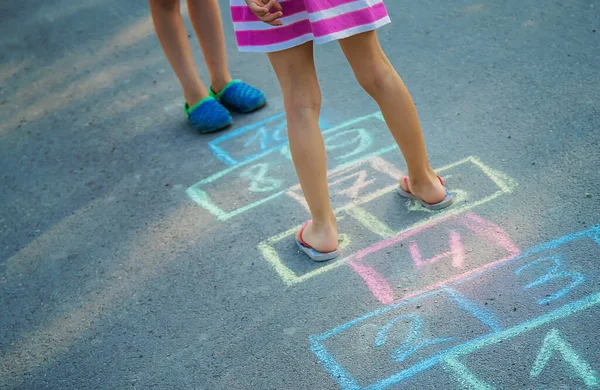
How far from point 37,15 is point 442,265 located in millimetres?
5043

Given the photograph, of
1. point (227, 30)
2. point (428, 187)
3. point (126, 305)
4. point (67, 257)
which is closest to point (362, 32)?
point (428, 187)

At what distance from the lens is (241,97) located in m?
3.93

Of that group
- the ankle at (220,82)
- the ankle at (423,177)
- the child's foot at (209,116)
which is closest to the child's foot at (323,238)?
the ankle at (423,177)

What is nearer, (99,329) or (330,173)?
(99,329)

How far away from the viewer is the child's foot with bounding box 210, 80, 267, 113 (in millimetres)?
3938

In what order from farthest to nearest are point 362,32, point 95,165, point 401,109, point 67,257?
point 95,165 → point 67,257 → point 401,109 → point 362,32

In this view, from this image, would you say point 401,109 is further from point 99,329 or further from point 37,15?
point 37,15

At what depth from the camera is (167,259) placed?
9.67 feet

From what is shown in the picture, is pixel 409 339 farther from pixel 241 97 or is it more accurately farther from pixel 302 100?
pixel 241 97

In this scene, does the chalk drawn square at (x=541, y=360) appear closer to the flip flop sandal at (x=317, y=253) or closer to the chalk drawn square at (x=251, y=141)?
the flip flop sandal at (x=317, y=253)

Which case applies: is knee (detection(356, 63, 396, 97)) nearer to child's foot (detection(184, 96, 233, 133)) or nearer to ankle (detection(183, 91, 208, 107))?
child's foot (detection(184, 96, 233, 133))

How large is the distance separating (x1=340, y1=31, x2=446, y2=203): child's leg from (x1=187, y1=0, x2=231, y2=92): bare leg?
148 centimetres

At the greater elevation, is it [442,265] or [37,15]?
[37,15]

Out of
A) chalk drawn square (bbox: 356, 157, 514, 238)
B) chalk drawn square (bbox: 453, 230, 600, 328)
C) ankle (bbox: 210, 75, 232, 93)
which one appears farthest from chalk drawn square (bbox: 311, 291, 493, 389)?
ankle (bbox: 210, 75, 232, 93)
